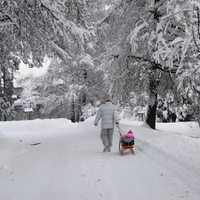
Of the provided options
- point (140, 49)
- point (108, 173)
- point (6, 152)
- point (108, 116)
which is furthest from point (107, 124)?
point (140, 49)

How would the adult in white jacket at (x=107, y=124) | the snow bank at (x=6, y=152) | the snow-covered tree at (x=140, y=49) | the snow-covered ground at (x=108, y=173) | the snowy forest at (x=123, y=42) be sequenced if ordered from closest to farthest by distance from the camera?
the snow-covered ground at (x=108, y=173), the snow bank at (x=6, y=152), the snowy forest at (x=123, y=42), the adult in white jacket at (x=107, y=124), the snow-covered tree at (x=140, y=49)

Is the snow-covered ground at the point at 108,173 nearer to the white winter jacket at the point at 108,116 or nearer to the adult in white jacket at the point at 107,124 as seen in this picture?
the adult in white jacket at the point at 107,124

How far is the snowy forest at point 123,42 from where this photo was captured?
23.7 ft

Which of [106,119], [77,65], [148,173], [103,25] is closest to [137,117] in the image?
[77,65]

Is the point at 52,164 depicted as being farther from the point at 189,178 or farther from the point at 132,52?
the point at 132,52

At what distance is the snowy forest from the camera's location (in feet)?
23.7

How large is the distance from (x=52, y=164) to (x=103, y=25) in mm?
7799

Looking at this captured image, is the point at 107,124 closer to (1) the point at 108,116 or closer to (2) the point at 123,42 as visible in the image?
(1) the point at 108,116

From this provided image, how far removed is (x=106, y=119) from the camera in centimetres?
832

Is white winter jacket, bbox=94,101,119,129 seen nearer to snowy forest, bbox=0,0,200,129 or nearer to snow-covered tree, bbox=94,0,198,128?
snowy forest, bbox=0,0,200,129

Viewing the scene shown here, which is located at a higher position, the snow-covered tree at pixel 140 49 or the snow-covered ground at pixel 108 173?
the snow-covered tree at pixel 140 49

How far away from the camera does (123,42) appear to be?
40.4 ft

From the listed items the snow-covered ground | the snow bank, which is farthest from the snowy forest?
the snow bank

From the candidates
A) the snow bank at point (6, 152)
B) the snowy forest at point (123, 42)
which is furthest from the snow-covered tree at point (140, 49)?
the snow bank at point (6, 152)
